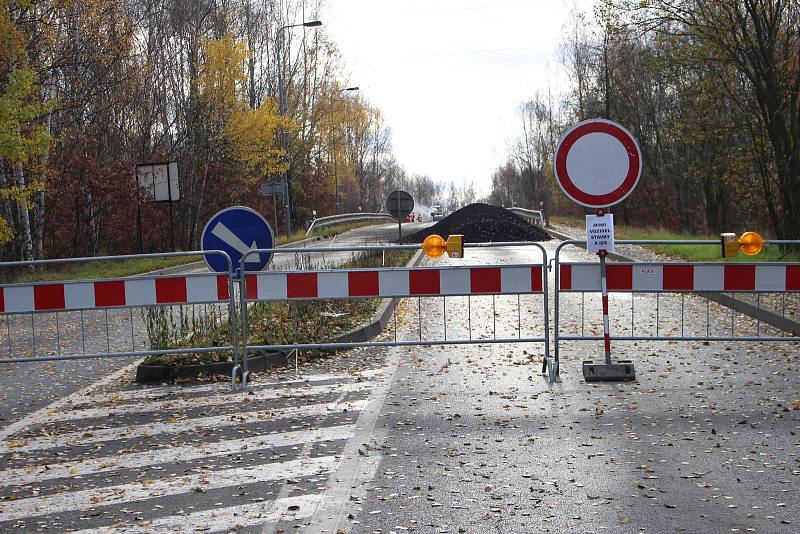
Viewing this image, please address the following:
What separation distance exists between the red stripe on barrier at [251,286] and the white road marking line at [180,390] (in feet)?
2.95

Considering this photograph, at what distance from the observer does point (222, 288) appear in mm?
9391

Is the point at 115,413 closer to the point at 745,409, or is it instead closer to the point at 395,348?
the point at 395,348

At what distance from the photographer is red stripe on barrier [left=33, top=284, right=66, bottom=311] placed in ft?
31.3

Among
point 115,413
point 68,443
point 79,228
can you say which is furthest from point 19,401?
point 79,228

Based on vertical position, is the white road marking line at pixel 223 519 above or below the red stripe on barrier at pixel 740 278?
below

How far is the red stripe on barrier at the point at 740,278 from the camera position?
9.37 m

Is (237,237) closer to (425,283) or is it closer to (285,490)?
(425,283)

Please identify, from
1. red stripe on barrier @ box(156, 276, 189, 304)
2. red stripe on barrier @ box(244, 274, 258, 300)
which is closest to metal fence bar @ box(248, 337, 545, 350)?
red stripe on barrier @ box(244, 274, 258, 300)

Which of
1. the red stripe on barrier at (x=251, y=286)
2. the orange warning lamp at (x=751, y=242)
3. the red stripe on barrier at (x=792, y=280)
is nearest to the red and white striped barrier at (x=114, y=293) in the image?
the red stripe on barrier at (x=251, y=286)

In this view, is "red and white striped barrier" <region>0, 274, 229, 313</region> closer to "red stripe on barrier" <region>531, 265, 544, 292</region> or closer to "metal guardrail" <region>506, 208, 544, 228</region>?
"red stripe on barrier" <region>531, 265, 544, 292</region>

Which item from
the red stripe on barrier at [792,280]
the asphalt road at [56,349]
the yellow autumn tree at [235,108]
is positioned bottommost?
the asphalt road at [56,349]

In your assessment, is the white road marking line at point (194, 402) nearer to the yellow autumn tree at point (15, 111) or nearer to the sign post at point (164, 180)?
the yellow autumn tree at point (15, 111)

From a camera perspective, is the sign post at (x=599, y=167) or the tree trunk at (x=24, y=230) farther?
the tree trunk at (x=24, y=230)

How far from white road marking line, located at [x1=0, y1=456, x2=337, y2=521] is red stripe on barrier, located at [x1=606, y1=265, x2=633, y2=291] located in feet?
14.2
